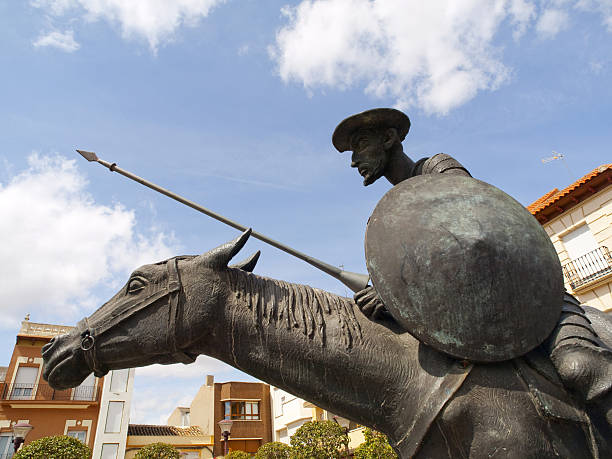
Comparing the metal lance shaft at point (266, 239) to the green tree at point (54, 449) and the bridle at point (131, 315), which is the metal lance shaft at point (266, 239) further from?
the green tree at point (54, 449)

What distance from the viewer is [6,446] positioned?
2433cm

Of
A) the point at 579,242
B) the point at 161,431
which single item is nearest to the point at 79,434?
the point at 161,431

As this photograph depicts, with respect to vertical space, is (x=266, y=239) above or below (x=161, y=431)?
below

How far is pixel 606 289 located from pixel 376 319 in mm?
15627

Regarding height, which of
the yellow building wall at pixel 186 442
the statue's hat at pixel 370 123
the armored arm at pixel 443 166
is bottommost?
the armored arm at pixel 443 166

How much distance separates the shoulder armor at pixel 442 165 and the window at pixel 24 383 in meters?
30.8

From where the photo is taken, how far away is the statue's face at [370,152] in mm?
2932

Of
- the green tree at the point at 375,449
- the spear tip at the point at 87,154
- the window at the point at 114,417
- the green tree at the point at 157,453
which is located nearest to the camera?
the spear tip at the point at 87,154

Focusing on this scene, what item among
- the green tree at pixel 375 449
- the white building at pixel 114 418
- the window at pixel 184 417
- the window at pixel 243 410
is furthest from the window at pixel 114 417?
the green tree at pixel 375 449

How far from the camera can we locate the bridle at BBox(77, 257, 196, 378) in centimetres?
226

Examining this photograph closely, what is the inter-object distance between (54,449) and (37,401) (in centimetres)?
869

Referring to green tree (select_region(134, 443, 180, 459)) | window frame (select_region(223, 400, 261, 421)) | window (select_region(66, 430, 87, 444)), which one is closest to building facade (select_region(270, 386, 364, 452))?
window frame (select_region(223, 400, 261, 421))

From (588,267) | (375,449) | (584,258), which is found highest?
(584,258)

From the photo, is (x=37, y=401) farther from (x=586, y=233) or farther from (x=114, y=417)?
(x=586, y=233)
